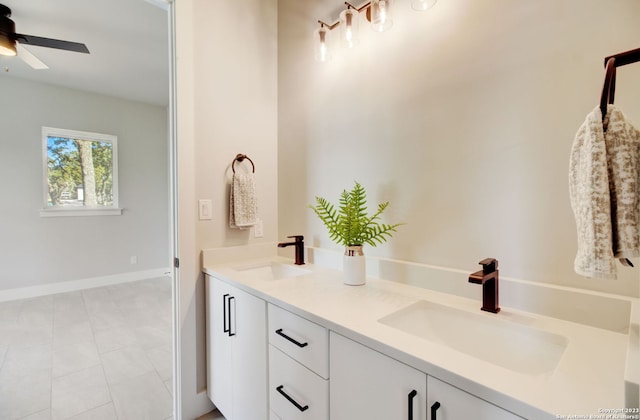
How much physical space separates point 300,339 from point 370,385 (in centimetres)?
31

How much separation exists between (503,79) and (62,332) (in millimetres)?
3776

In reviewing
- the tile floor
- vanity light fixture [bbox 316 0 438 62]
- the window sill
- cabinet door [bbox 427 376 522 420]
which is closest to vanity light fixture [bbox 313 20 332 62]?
vanity light fixture [bbox 316 0 438 62]

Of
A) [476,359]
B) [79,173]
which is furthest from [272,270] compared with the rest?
[79,173]

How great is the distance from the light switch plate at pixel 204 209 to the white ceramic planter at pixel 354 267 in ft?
2.87

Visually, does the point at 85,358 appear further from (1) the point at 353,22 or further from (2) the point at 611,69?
(2) the point at 611,69

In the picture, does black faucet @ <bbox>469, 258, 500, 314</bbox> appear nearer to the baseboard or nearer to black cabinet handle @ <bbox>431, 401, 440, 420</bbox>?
black cabinet handle @ <bbox>431, 401, 440, 420</bbox>

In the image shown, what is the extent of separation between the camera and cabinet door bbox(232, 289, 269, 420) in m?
1.21

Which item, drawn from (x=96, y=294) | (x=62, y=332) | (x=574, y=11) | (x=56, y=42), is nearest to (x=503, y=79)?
(x=574, y=11)

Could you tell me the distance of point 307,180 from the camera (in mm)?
1823

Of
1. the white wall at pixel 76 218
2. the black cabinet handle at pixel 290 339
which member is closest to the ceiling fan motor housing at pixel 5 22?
the white wall at pixel 76 218

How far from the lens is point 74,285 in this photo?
3.83m

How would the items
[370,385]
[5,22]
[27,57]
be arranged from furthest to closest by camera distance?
[27,57] < [5,22] < [370,385]

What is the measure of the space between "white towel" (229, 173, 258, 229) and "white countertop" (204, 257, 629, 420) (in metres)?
0.54

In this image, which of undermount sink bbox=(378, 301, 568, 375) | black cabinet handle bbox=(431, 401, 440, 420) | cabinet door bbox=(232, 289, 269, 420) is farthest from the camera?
cabinet door bbox=(232, 289, 269, 420)
